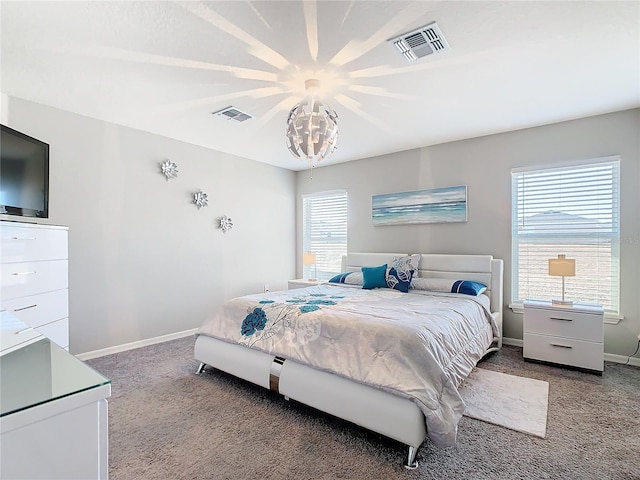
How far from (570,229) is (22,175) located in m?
5.15

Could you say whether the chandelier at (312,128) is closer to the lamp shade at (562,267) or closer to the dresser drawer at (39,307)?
the dresser drawer at (39,307)

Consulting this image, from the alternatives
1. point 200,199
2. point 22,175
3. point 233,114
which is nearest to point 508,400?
point 233,114

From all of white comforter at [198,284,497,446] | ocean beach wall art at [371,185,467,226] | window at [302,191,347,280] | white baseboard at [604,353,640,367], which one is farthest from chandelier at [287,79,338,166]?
white baseboard at [604,353,640,367]

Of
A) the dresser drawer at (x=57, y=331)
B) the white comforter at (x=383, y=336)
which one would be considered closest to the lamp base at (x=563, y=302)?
the white comforter at (x=383, y=336)

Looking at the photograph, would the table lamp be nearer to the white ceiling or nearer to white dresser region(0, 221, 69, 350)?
the white ceiling

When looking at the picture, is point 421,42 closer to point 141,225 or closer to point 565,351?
point 565,351

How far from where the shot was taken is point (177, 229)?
4.23 metres

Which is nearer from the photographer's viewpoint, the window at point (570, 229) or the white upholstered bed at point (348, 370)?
the white upholstered bed at point (348, 370)

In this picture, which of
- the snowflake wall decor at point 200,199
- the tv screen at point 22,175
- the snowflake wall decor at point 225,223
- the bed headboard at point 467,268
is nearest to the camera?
the tv screen at point 22,175

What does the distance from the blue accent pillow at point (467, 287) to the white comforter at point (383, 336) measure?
14cm

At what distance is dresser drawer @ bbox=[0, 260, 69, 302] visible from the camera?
2221 mm

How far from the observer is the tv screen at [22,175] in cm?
243

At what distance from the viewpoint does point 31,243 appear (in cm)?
240

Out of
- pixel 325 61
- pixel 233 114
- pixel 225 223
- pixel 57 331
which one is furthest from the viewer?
pixel 225 223
